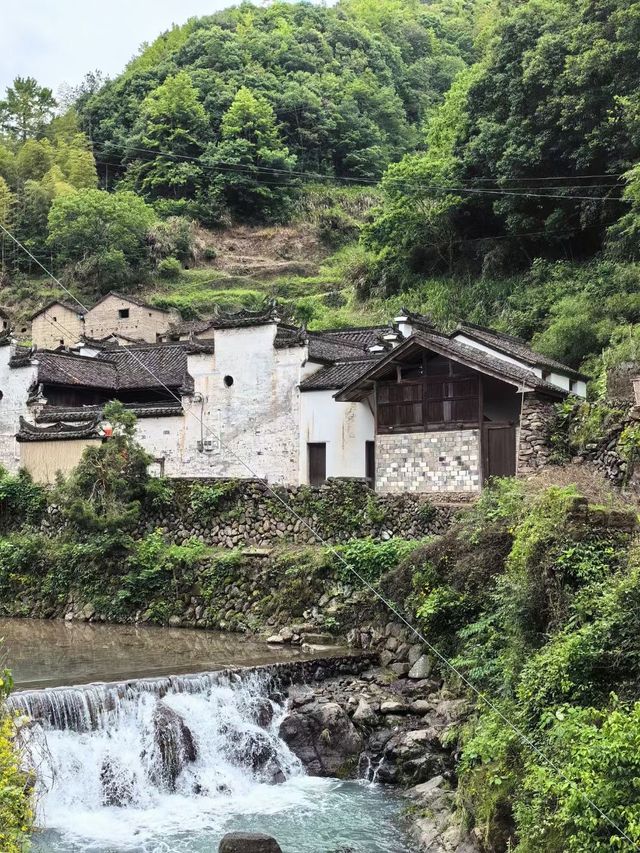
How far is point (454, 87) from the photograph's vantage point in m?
48.6

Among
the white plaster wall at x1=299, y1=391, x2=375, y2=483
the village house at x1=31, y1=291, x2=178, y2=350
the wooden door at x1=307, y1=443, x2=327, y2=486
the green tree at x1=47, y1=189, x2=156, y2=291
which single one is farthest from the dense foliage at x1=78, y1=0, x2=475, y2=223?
the wooden door at x1=307, y1=443, x2=327, y2=486

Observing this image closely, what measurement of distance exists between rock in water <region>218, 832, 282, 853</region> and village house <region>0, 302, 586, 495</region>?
12.2 meters

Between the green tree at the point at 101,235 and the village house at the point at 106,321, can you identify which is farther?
the green tree at the point at 101,235

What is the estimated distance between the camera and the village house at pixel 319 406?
74.3 ft

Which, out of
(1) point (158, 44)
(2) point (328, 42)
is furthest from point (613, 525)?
(1) point (158, 44)

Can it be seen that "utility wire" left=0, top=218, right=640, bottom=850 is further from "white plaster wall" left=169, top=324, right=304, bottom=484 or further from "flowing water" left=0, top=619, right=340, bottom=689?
"flowing water" left=0, top=619, right=340, bottom=689

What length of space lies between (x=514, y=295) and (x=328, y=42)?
207 ft

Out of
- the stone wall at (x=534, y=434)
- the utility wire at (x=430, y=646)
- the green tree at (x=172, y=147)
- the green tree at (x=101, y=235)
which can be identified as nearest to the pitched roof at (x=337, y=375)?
the utility wire at (x=430, y=646)

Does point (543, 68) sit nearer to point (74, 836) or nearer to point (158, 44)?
point (74, 836)

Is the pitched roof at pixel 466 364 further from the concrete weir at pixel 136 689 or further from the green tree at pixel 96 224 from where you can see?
the green tree at pixel 96 224

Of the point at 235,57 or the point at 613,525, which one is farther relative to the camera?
the point at 235,57

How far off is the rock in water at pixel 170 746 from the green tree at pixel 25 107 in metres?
79.4

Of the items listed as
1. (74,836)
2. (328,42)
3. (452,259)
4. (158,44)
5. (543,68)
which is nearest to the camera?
(74,836)

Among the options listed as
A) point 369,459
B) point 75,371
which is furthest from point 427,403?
point 75,371
